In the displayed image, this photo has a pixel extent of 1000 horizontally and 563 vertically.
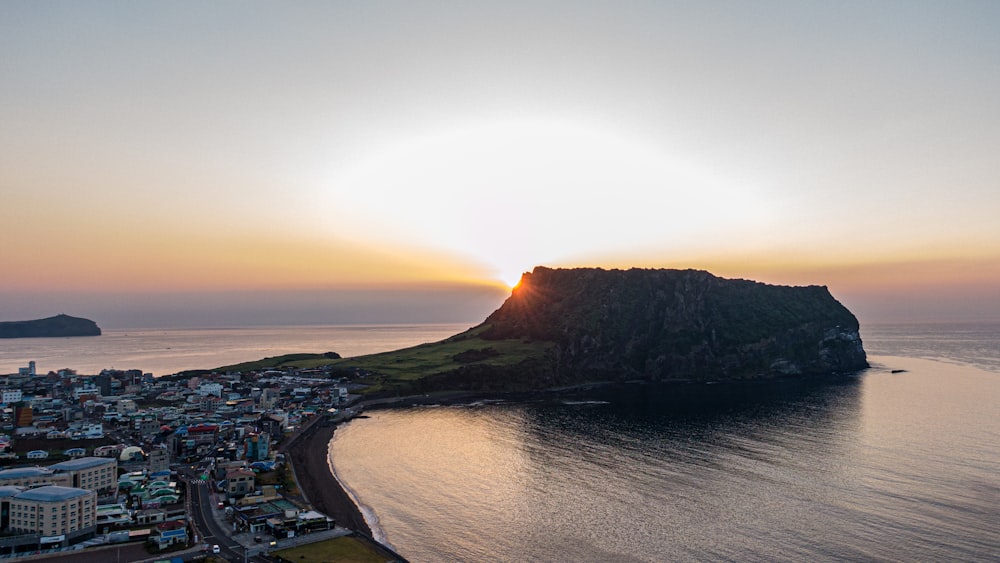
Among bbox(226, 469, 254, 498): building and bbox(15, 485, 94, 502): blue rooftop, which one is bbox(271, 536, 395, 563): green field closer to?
bbox(226, 469, 254, 498): building

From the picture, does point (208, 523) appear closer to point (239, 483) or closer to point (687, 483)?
point (239, 483)

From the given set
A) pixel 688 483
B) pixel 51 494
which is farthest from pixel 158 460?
pixel 688 483

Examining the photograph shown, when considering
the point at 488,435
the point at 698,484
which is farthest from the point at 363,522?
the point at 488,435

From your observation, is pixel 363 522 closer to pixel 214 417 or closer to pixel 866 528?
pixel 866 528

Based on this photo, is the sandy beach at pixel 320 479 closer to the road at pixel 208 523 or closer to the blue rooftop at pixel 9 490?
the road at pixel 208 523

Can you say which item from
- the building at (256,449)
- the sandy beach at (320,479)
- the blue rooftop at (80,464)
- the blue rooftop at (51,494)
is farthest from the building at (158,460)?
the blue rooftop at (51,494)

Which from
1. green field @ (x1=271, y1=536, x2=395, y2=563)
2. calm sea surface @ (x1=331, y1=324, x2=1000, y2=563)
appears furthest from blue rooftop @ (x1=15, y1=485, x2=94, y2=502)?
Result: calm sea surface @ (x1=331, y1=324, x2=1000, y2=563)
